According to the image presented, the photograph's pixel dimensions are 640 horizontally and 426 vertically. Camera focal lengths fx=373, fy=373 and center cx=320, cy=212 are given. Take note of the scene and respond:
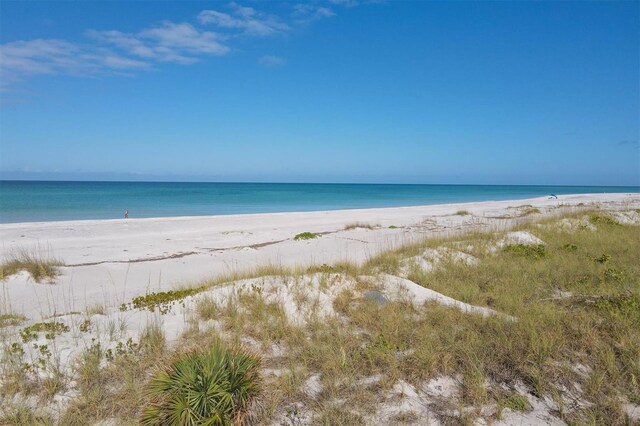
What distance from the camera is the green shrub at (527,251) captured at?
9.64 m

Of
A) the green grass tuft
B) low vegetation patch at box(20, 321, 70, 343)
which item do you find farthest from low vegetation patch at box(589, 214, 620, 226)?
low vegetation patch at box(20, 321, 70, 343)

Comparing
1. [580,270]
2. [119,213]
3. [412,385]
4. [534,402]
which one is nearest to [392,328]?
[412,385]

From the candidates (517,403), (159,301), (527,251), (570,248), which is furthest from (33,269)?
(570,248)

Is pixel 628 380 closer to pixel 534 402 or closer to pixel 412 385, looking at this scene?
pixel 534 402

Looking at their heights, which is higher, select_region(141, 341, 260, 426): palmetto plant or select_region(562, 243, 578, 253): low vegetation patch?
select_region(562, 243, 578, 253): low vegetation patch

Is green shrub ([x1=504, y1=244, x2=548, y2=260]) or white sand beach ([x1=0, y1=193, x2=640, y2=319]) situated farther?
green shrub ([x1=504, y1=244, x2=548, y2=260])

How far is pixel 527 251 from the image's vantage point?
32.7 ft

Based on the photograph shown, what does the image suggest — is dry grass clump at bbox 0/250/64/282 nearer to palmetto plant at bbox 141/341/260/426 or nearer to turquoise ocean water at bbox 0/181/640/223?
palmetto plant at bbox 141/341/260/426

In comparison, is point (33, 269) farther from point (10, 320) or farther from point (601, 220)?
point (601, 220)

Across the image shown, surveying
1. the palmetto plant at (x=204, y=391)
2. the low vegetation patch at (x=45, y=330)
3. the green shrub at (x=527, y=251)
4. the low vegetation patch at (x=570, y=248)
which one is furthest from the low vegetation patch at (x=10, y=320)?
the low vegetation patch at (x=570, y=248)

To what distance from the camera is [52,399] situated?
12.4 ft

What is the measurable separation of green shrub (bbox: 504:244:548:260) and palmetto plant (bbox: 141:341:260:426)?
27.8 ft

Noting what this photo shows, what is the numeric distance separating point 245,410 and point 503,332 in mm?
3380

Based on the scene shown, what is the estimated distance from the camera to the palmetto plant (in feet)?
11.0
